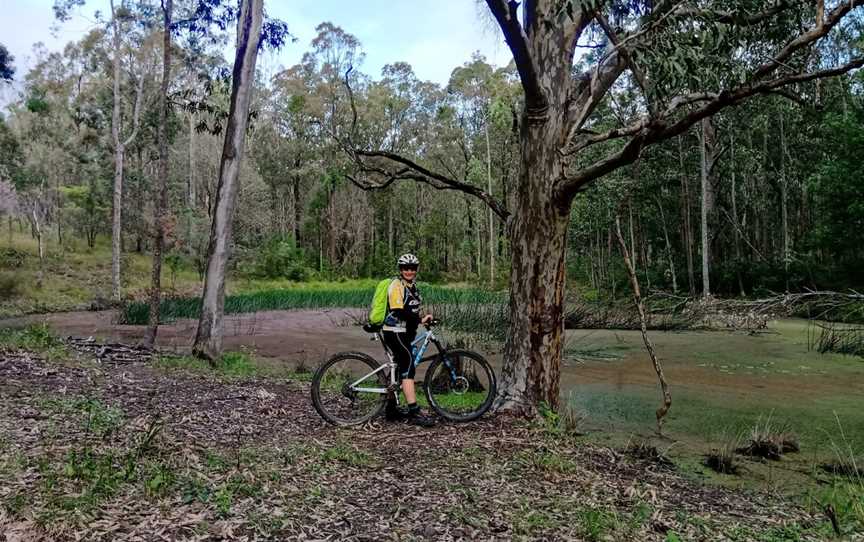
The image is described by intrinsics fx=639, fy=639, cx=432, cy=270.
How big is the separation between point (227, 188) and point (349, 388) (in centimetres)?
499

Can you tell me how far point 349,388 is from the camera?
4.78m

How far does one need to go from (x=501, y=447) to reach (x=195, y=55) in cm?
1129

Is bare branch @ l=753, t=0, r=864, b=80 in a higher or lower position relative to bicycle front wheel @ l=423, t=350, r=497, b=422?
higher

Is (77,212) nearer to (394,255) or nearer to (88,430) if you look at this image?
(394,255)

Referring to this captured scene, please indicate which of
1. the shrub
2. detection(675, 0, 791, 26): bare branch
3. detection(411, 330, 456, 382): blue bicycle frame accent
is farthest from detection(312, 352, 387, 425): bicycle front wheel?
detection(675, 0, 791, 26): bare branch

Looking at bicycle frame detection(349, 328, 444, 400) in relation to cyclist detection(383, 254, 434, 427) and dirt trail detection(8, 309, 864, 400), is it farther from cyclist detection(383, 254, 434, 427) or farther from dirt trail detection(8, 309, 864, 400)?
dirt trail detection(8, 309, 864, 400)

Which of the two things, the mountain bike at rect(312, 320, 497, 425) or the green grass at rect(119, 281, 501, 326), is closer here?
the mountain bike at rect(312, 320, 497, 425)

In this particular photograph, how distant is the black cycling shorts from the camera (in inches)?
184

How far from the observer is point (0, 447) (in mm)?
3432

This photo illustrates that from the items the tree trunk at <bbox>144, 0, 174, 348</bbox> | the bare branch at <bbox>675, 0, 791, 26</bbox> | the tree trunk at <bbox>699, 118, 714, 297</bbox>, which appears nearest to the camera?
the bare branch at <bbox>675, 0, 791, 26</bbox>

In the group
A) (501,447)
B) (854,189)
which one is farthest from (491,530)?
(854,189)

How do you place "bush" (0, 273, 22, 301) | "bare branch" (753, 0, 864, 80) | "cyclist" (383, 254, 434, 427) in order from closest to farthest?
"bare branch" (753, 0, 864, 80)
"cyclist" (383, 254, 434, 427)
"bush" (0, 273, 22, 301)

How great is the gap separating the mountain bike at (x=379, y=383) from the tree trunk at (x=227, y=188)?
419 cm

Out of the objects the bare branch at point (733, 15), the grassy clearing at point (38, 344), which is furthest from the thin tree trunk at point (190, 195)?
the bare branch at point (733, 15)
